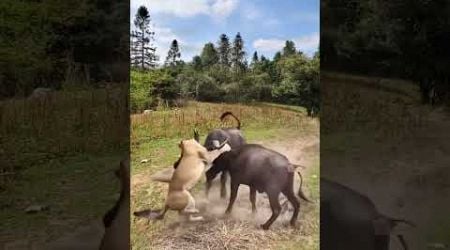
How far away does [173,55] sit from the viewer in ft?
13.5

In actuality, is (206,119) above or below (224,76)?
below

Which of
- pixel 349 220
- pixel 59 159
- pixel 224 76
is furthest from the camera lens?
pixel 224 76

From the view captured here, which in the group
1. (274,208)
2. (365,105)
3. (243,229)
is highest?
(365,105)

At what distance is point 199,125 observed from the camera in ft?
13.7

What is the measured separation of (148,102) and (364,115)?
1.43 m

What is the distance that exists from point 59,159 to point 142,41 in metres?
0.93

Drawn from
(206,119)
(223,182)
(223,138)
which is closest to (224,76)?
(206,119)

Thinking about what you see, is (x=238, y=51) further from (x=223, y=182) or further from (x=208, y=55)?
(x=223, y=182)

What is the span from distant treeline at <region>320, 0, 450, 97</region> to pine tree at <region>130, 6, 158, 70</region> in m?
1.13

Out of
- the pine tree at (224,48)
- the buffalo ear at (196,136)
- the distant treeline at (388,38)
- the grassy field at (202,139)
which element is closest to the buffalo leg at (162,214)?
the grassy field at (202,139)

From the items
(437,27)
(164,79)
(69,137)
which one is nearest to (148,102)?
(164,79)

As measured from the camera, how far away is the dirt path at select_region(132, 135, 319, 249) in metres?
4.09

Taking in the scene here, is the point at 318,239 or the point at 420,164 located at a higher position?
the point at 420,164

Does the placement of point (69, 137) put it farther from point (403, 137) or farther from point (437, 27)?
point (437, 27)
